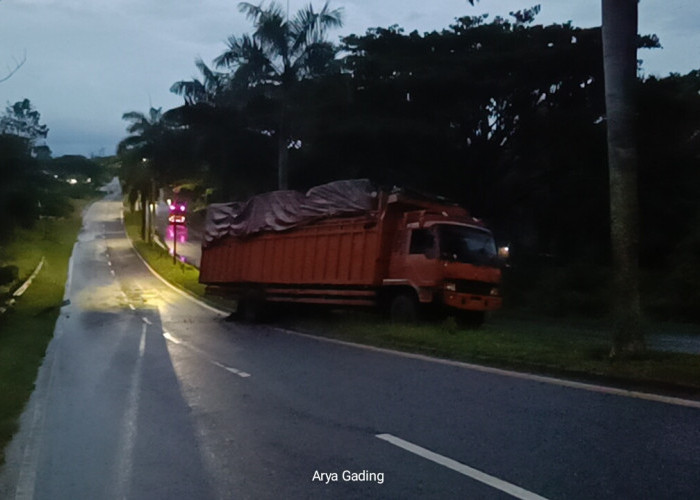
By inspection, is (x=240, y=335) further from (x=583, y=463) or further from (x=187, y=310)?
(x=583, y=463)

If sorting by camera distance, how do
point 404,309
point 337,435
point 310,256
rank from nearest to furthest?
point 337,435
point 404,309
point 310,256

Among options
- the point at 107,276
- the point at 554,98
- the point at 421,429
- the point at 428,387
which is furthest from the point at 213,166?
the point at 421,429

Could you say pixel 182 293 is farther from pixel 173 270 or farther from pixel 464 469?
pixel 464 469

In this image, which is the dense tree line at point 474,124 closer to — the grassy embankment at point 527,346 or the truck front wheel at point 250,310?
the grassy embankment at point 527,346

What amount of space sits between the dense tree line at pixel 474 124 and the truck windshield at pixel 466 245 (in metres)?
10.5

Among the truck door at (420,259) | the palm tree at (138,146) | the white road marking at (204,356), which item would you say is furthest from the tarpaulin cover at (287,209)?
the palm tree at (138,146)

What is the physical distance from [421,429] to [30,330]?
16.6 m

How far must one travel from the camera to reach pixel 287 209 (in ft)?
78.2

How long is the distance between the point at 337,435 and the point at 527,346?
21.5 ft

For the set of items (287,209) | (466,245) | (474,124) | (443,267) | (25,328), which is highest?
(474,124)

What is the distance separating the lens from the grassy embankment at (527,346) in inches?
415

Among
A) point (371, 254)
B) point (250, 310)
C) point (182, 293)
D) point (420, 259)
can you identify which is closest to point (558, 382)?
point (420, 259)

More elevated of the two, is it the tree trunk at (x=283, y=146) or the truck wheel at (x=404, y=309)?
the tree trunk at (x=283, y=146)

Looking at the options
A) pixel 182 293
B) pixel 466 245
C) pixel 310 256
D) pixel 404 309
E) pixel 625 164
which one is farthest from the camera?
pixel 182 293
